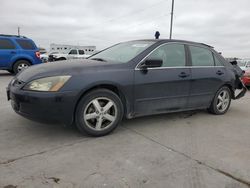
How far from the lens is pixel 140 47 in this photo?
4254 millimetres

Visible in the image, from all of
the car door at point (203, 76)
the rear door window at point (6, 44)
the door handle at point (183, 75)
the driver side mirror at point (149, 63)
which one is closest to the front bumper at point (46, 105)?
the driver side mirror at point (149, 63)

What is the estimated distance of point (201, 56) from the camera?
4.91m

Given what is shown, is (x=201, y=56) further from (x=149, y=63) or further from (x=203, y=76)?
(x=149, y=63)

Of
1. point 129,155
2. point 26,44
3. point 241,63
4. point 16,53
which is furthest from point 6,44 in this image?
point 241,63

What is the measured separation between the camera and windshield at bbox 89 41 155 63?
4117mm

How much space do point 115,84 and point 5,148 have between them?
168cm

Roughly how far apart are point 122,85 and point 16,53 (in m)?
9.17

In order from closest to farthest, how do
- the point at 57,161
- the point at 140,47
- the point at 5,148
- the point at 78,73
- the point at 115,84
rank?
the point at 57,161 < the point at 5,148 < the point at 78,73 < the point at 115,84 < the point at 140,47

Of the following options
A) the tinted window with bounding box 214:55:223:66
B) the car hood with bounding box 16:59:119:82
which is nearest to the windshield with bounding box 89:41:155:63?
the car hood with bounding box 16:59:119:82

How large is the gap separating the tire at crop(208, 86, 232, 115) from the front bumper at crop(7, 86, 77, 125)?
309 cm

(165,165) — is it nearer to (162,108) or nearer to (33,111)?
(162,108)

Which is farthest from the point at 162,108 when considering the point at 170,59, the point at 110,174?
the point at 110,174

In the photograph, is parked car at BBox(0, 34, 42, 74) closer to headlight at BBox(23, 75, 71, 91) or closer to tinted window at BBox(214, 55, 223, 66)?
headlight at BBox(23, 75, 71, 91)

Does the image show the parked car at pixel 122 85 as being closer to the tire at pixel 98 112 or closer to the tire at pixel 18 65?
the tire at pixel 98 112
